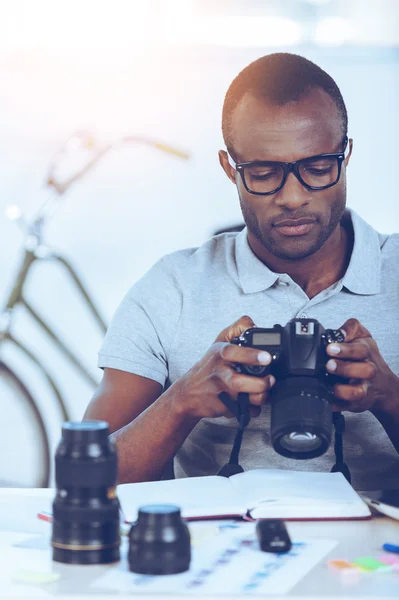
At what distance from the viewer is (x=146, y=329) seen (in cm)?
162

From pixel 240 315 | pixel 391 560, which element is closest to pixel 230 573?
pixel 391 560

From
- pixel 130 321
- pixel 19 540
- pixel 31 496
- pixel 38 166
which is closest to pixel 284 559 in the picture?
pixel 19 540

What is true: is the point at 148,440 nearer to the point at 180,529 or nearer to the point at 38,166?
the point at 180,529

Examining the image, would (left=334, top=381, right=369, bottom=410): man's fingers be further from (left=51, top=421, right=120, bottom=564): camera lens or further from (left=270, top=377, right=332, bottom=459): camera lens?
(left=51, top=421, right=120, bottom=564): camera lens

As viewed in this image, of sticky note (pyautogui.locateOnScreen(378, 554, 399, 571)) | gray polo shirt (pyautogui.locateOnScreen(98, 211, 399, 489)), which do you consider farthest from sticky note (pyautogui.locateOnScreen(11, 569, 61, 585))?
gray polo shirt (pyautogui.locateOnScreen(98, 211, 399, 489))

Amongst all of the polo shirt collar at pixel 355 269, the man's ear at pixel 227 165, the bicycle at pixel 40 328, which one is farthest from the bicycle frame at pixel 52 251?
the polo shirt collar at pixel 355 269

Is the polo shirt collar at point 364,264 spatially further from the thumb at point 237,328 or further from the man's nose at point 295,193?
the thumb at point 237,328

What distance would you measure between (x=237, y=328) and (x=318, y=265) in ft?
1.23

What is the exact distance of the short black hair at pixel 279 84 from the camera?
157 centimetres

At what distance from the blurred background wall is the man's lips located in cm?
98

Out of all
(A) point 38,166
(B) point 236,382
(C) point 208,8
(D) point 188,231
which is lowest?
(B) point 236,382

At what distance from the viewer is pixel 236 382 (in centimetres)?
122

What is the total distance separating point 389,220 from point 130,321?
116 cm

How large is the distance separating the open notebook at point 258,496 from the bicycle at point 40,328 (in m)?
1.36
